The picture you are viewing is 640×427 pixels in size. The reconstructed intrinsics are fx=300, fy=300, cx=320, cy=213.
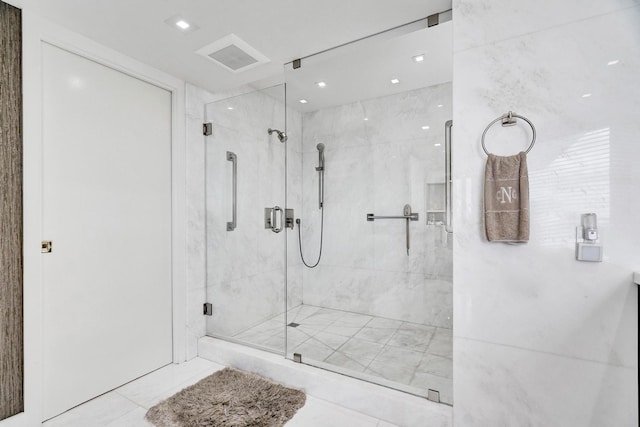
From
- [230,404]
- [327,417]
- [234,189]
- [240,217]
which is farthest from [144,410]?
[234,189]

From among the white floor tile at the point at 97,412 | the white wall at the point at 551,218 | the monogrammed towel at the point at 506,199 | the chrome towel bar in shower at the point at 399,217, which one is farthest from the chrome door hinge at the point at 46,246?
the monogrammed towel at the point at 506,199

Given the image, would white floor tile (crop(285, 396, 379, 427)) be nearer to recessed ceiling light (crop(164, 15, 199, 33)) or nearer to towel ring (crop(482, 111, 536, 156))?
towel ring (crop(482, 111, 536, 156))

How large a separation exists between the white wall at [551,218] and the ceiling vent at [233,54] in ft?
4.08

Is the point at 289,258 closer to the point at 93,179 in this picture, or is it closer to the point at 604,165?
the point at 93,179

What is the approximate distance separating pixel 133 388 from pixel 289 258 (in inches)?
53.5

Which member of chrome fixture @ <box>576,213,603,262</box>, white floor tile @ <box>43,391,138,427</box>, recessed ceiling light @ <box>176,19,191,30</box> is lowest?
white floor tile @ <box>43,391,138,427</box>

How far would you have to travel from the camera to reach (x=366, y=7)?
5.12 ft

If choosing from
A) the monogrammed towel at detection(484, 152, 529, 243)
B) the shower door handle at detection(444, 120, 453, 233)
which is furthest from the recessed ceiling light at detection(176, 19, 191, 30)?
the monogrammed towel at detection(484, 152, 529, 243)

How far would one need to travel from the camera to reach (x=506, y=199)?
1.35 m

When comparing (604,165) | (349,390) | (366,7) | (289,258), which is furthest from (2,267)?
(604,165)

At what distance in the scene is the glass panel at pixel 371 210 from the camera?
6.32 feet

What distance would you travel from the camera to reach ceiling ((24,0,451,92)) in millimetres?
1544

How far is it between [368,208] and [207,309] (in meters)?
1.62

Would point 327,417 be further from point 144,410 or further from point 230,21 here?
point 230,21
